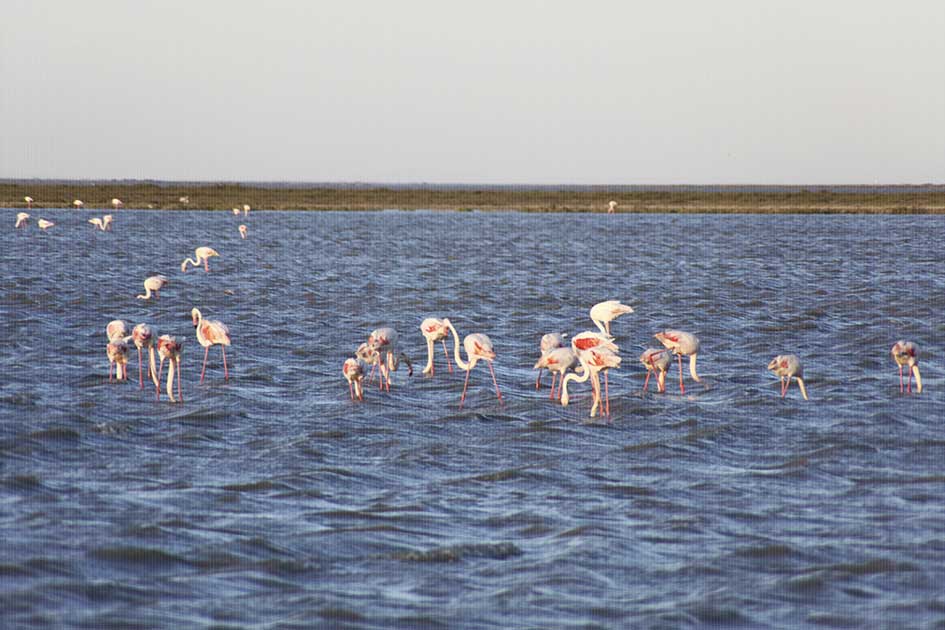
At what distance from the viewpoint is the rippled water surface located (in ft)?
28.5

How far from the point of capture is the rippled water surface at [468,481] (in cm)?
869

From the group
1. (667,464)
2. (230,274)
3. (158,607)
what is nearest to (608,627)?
(158,607)

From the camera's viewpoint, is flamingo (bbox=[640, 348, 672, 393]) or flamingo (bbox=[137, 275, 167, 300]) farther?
flamingo (bbox=[137, 275, 167, 300])

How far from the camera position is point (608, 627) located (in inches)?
322

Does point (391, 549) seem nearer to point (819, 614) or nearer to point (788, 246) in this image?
point (819, 614)

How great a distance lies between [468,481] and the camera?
12000 mm

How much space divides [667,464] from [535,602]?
4.47 meters

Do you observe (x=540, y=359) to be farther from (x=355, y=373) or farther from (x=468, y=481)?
(x=468, y=481)

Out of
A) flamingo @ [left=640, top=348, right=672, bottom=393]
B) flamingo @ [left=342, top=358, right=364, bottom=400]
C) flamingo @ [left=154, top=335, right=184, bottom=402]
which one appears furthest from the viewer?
flamingo @ [left=640, top=348, right=672, bottom=393]

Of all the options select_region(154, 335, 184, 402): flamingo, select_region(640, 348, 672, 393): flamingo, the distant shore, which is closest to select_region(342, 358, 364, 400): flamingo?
select_region(154, 335, 184, 402): flamingo

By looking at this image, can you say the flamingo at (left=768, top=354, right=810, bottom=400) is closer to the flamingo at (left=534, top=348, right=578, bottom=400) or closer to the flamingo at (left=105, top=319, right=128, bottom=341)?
the flamingo at (left=534, top=348, right=578, bottom=400)

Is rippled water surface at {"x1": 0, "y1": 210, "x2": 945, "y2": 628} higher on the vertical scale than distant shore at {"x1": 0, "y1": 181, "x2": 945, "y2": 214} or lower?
lower

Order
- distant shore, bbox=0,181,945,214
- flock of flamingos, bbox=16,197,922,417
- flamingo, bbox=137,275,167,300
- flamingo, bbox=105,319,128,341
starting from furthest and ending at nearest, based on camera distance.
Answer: distant shore, bbox=0,181,945,214
flamingo, bbox=137,275,167,300
flamingo, bbox=105,319,128,341
flock of flamingos, bbox=16,197,922,417

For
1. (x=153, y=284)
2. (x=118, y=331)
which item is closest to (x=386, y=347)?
(x=118, y=331)
